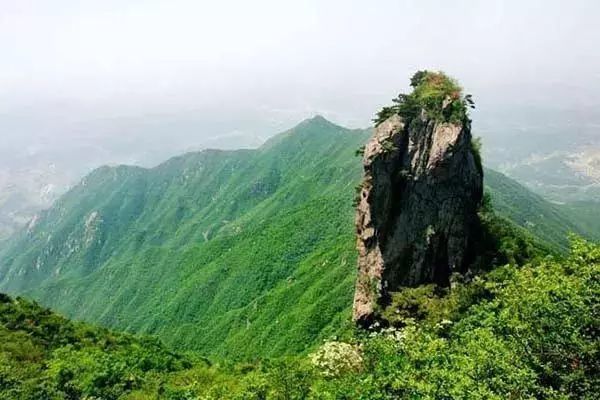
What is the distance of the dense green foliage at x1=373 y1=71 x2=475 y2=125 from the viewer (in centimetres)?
6400

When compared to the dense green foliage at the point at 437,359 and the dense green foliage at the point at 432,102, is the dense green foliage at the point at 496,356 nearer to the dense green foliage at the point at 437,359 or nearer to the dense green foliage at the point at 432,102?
the dense green foliage at the point at 437,359

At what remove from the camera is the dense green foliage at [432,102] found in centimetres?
6400

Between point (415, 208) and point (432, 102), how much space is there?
11.5 m

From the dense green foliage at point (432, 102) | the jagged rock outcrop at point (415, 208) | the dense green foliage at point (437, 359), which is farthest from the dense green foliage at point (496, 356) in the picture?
the dense green foliage at point (432, 102)

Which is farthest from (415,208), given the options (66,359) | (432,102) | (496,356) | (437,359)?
(66,359)

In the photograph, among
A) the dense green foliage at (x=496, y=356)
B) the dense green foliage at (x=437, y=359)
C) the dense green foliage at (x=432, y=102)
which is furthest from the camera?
the dense green foliage at (x=432, y=102)

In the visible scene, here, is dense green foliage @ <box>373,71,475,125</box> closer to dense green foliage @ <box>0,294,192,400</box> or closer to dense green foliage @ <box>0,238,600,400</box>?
dense green foliage @ <box>0,238,600,400</box>

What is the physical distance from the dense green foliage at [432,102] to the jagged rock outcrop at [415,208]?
86cm

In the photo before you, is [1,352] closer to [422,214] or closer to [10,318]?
[10,318]

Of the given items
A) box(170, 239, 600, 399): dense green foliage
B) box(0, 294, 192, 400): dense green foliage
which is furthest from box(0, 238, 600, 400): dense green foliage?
box(0, 294, 192, 400): dense green foliage

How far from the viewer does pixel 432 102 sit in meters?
65.5

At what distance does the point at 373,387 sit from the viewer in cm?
3741

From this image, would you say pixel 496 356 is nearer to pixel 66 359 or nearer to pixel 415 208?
pixel 415 208

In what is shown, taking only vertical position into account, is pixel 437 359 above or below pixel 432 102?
below
